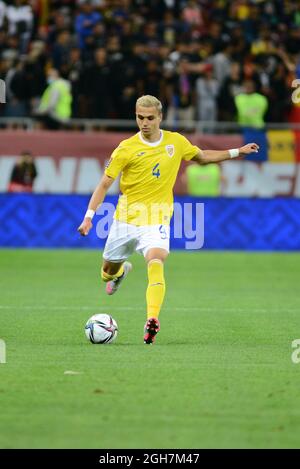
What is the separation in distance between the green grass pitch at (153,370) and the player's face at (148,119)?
2.00m

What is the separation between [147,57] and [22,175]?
12.4 feet

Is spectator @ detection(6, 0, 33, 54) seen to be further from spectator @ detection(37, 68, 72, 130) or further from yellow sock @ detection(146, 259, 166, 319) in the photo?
yellow sock @ detection(146, 259, 166, 319)

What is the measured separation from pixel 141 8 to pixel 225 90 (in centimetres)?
356

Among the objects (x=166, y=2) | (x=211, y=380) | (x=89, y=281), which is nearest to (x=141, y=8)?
(x=166, y=2)

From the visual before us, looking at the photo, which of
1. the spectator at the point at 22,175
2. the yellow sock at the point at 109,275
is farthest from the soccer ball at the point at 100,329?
the spectator at the point at 22,175

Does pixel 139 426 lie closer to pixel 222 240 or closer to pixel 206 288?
pixel 206 288

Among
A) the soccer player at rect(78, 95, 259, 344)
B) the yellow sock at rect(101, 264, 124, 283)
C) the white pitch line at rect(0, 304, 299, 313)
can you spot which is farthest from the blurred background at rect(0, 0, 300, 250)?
the soccer player at rect(78, 95, 259, 344)

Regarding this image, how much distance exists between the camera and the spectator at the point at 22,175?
75.7ft

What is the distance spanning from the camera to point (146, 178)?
37.4 feet

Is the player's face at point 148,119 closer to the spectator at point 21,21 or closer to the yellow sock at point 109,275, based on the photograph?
the yellow sock at point 109,275

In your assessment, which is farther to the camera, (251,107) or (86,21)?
(86,21)

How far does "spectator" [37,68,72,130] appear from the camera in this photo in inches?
918

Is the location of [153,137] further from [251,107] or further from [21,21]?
[21,21]

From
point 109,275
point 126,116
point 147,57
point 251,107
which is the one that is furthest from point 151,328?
point 147,57
